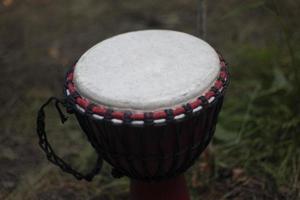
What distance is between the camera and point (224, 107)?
2672mm

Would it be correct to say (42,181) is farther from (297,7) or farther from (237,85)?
(297,7)

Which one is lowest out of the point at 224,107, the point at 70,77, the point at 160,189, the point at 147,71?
the point at 224,107

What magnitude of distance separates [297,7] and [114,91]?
1.98m

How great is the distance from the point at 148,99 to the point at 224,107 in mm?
1175

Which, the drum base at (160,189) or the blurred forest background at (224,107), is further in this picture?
the blurred forest background at (224,107)

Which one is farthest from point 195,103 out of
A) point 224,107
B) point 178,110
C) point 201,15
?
point 224,107

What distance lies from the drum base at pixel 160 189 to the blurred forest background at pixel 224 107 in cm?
33

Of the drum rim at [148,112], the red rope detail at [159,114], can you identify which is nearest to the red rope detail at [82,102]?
the drum rim at [148,112]

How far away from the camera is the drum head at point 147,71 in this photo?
1.58 m

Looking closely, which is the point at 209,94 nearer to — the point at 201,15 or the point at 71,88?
the point at 71,88

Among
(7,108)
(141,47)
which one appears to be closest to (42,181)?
(7,108)

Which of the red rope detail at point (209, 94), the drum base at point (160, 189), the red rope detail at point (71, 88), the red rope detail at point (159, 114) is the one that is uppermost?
the red rope detail at point (209, 94)

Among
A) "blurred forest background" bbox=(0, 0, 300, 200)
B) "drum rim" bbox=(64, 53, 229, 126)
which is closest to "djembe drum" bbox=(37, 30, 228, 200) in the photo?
"drum rim" bbox=(64, 53, 229, 126)

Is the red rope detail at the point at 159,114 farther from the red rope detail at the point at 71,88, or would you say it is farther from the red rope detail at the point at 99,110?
the red rope detail at the point at 71,88
